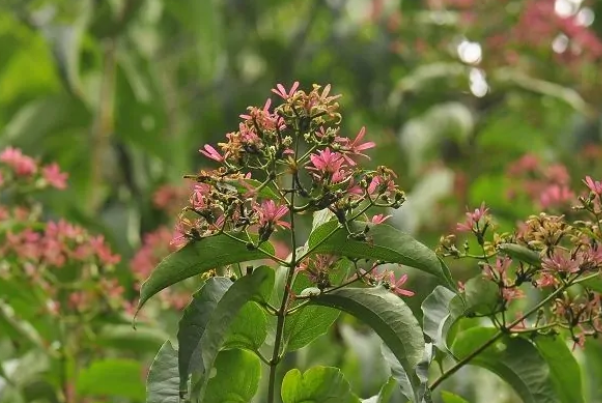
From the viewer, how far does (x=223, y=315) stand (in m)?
0.70

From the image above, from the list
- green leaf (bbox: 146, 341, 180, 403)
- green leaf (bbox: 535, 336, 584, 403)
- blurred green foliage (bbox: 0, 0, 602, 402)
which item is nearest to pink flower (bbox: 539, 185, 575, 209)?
green leaf (bbox: 535, 336, 584, 403)

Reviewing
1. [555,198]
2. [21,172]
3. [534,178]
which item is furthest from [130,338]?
[534,178]

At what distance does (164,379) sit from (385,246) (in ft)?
0.55

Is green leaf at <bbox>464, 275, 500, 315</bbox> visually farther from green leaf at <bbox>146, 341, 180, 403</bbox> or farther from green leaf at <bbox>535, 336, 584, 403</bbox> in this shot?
green leaf at <bbox>146, 341, 180, 403</bbox>

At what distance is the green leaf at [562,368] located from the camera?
2.85ft

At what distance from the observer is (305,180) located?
2.79 feet

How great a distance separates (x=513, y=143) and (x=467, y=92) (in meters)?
0.25

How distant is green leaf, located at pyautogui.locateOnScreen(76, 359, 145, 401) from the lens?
4.02 ft

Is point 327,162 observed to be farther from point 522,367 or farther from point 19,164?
point 19,164

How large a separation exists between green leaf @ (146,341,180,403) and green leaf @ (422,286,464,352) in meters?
0.18

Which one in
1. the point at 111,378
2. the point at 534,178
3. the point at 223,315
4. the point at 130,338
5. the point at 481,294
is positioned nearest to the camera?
the point at 223,315

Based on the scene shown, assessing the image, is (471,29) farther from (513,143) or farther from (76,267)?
(76,267)

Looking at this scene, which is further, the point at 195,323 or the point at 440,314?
the point at 440,314

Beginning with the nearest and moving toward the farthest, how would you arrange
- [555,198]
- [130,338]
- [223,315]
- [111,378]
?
[223,315]
[555,198]
[111,378]
[130,338]
